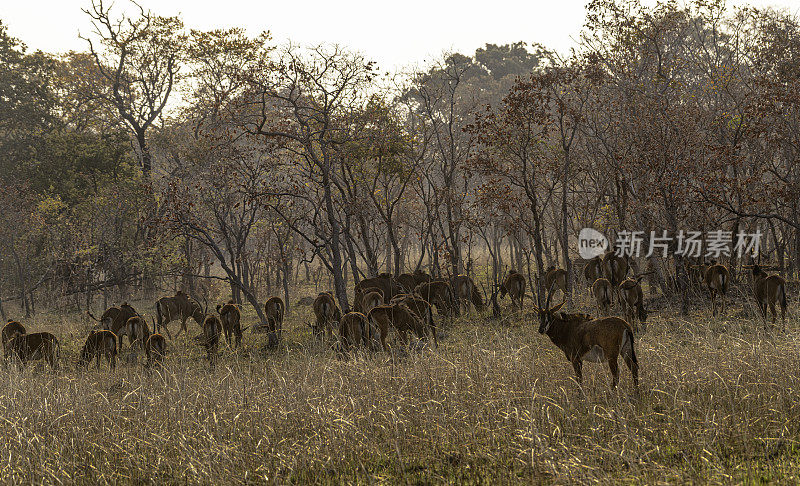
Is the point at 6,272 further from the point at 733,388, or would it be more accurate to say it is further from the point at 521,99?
the point at 733,388

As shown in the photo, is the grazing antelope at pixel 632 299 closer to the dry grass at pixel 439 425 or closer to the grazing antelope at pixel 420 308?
the dry grass at pixel 439 425

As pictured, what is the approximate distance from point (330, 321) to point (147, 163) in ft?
59.8

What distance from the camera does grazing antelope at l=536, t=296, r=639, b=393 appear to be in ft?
22.6

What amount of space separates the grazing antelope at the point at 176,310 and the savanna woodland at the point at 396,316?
8cm

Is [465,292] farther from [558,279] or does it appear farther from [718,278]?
[718,278]

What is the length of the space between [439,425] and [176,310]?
11.8 metres

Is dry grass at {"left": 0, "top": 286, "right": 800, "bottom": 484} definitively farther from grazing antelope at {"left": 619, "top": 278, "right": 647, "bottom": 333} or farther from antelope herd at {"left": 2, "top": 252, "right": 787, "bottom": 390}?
grazing antelope at {"left": 619, "top": 278, "right": 647, "bottom": 333}

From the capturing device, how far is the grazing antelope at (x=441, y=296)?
607 inches

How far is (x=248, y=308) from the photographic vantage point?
21.9 meters

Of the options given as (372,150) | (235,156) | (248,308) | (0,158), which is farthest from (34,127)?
(372,150)

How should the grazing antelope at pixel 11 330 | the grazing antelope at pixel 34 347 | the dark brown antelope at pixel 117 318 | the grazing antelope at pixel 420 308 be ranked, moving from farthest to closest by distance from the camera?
1. the dark brown antelope at pixel 117 318
2. the grazing antelope at pixel 11 330
3. the grazing antelope at pixel 420 308
4. the grazing antelope at pixel 34 347
